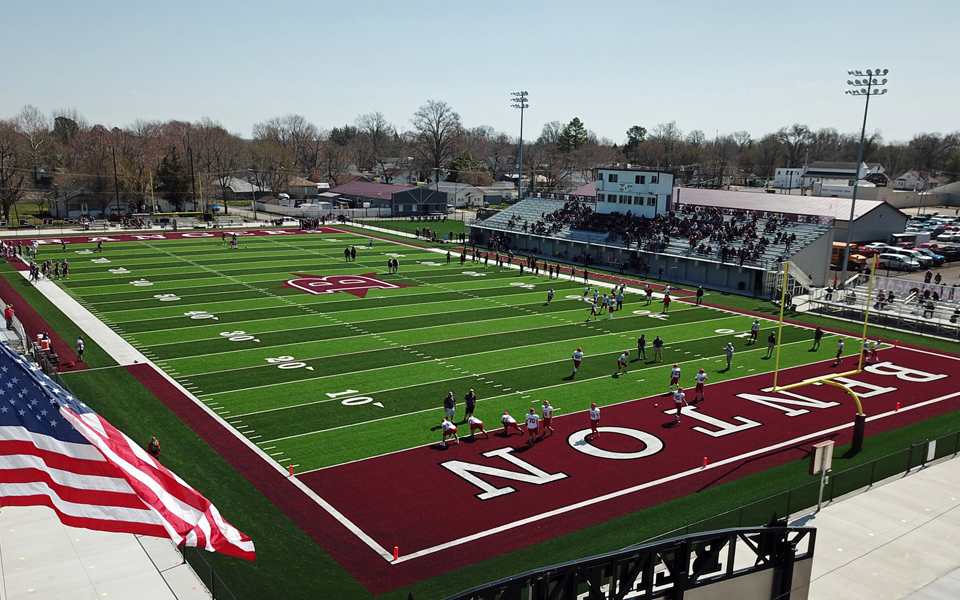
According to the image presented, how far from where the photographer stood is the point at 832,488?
16828mm

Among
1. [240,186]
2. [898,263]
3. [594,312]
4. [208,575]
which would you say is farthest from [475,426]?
[240,186]

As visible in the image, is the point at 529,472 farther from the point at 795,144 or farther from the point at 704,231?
the point at 795,144

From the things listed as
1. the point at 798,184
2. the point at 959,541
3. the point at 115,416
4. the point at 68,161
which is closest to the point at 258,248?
the point at 115,416

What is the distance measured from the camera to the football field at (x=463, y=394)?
639 inches

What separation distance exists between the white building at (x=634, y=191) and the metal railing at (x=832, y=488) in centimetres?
3431

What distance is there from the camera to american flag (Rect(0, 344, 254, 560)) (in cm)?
711

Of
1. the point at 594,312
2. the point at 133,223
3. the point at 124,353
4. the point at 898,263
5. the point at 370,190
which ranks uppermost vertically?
the point at 370,190

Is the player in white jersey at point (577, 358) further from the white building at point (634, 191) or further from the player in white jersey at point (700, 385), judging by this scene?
the white building at point (634, 191)

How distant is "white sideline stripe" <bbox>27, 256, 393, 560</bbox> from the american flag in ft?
24.9

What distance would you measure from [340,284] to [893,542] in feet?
105

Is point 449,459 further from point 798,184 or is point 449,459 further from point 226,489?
point 798,184

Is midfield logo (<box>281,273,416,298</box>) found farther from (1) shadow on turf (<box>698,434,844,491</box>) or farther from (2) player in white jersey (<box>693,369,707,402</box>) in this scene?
(1) shadow on turf (<box>698,434,844,491</box>)

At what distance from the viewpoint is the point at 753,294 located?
42000 millimetres

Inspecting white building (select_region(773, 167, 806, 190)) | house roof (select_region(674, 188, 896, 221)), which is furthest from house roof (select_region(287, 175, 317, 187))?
white building (select_region(773, 167, 806, 190))
